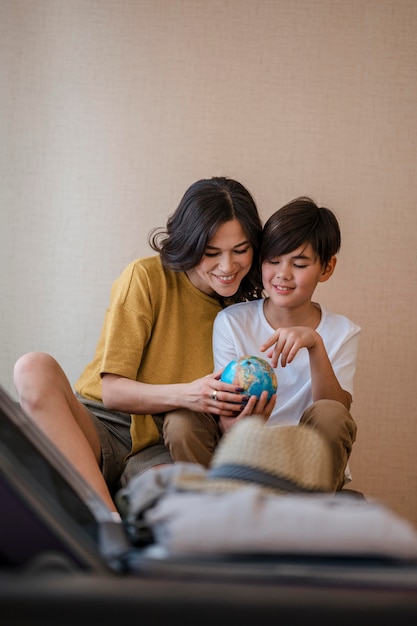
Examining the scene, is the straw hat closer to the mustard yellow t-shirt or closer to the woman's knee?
the woman's knee

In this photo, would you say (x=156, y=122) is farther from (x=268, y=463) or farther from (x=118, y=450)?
(x=268, y=463)

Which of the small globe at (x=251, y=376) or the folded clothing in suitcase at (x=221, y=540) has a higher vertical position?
the folded clothing in suitcase at (x=221, y=540)

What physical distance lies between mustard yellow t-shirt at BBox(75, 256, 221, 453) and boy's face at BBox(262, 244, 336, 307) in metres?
0.28

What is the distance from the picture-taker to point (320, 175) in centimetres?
352

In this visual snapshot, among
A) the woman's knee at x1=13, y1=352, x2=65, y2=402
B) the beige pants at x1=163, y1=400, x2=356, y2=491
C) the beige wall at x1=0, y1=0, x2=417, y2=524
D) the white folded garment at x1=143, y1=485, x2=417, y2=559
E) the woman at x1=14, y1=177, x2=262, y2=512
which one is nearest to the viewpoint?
the white folded garment at x1=143, y1=485, x2=417, y2=559

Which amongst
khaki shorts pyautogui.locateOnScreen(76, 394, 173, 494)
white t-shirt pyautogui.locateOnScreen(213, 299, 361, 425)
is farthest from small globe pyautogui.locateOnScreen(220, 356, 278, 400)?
khaki shorts pyautogui.locateOnScreen(76, 394, 173, 494)

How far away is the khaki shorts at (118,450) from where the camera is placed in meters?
2.55

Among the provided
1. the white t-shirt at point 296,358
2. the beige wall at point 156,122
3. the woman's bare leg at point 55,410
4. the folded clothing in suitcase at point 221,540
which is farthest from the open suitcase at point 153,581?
the beige wall at point 156,122

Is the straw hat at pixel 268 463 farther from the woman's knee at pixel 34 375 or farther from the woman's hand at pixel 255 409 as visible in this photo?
the woman's knee at pixel 34 375

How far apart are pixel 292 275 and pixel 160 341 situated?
18.8 inches

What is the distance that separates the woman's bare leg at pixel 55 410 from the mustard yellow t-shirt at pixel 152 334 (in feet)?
0.73

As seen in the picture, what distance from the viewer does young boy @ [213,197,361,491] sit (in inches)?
99.2

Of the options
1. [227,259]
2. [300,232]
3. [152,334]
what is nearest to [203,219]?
[227,259]

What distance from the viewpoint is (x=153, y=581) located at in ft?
2.97
